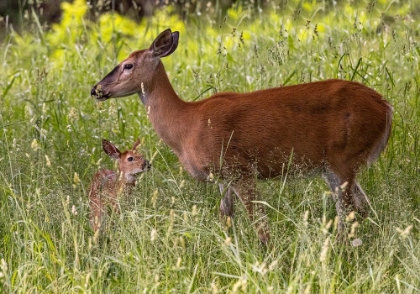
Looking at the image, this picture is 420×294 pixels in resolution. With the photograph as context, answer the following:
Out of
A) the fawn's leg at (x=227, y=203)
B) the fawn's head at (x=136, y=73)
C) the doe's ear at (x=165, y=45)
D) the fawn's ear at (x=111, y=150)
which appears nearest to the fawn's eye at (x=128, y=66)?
the fawn's head at (x=136, y=73)

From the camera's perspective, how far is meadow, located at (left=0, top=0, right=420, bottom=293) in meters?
4.45

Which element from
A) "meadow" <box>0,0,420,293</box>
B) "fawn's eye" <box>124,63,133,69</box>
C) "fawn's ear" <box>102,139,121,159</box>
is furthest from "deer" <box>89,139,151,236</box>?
"fawn's eye" <box>124,63,133,69</box>

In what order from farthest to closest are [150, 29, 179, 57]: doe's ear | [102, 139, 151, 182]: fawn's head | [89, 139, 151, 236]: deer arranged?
[150, 29, 179, 57]: doe's ear → [102, 139, 151, 182]: fawn's head → [89, 139, 151, 236]: deer

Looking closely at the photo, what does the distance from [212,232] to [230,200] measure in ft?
4.66

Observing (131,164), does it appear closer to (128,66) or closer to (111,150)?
(111,150)

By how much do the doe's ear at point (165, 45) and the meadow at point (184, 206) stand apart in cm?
34

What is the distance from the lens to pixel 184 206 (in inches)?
212

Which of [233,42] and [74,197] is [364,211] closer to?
[74,197]

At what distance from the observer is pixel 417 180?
607 cm

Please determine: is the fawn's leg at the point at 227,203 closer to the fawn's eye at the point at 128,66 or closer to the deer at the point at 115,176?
the deer at the point at 115,176

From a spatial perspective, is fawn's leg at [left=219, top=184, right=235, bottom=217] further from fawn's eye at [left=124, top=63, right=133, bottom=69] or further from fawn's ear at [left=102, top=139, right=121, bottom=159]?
fawn's eye at [left=124, top=63, right=133, bottom=69]

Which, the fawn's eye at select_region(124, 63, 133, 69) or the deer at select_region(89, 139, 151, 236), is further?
the fawn's eye at select_region(124, 63, 133, 69)

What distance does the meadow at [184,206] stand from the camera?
14.6 ft

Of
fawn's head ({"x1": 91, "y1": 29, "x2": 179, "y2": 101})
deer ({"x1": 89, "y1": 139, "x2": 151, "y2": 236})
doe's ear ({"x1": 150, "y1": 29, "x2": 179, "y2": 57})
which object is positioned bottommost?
deer ({"x1": 89, "y1": 139, "x2": 151, "y2": 236})
